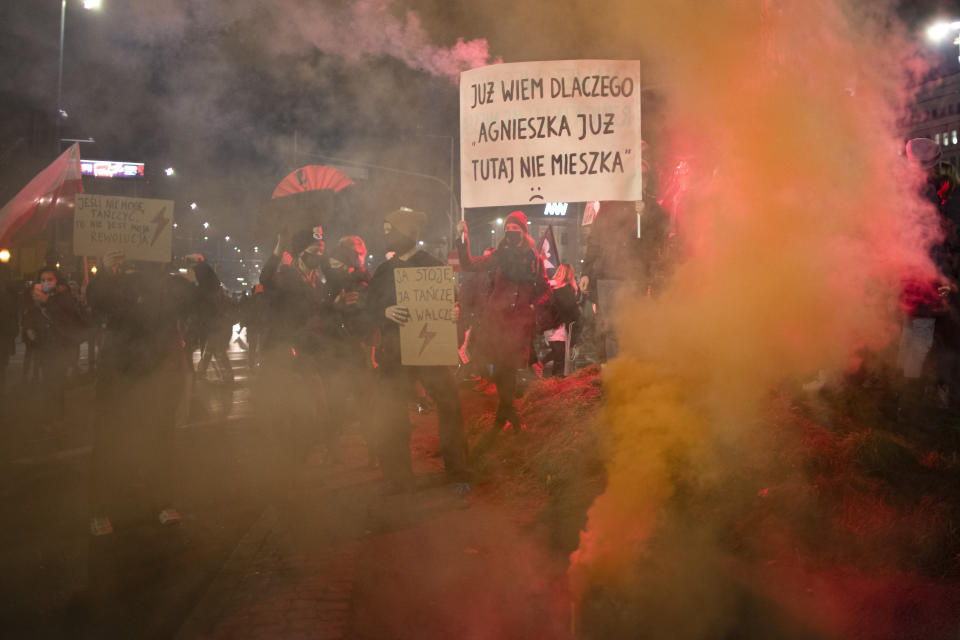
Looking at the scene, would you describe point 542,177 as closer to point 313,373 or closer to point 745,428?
point 745,428

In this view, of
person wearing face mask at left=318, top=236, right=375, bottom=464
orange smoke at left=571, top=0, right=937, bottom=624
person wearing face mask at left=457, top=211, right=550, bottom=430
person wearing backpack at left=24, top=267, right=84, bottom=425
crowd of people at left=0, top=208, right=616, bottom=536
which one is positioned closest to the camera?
orange smoke at left=571, top=0, right=937, bottom=624

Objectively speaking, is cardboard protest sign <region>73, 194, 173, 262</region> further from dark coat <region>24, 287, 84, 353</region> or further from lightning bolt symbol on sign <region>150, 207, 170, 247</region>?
dark coat <region>24, 287, 84, 353</region>

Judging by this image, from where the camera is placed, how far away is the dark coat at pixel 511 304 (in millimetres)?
5562

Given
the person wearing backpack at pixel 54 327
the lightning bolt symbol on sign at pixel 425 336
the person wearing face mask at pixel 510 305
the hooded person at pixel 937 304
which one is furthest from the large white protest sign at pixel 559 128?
the person wearing backpack at pixel 54 327

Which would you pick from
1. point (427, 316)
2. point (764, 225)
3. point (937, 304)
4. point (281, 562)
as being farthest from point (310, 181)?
point (937, 304)

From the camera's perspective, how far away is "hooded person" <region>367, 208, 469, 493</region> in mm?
4910

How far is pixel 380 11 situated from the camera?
618 centimetres

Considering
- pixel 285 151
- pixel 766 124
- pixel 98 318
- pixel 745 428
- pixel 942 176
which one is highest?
pixel 285 151

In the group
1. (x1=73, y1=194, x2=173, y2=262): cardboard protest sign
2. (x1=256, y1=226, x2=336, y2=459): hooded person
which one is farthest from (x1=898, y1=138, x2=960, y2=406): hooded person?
(x1=73, y1=194, x2=173, y2=262): cardboard protest sign

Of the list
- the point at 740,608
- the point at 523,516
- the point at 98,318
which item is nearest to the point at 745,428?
the point at 740,608

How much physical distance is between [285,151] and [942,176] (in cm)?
785

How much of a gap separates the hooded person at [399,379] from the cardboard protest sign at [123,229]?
5.00ft

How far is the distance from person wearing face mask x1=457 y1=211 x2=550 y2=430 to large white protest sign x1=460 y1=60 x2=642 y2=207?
2.18 ft

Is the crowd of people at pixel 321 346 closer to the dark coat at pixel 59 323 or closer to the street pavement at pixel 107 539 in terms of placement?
the street pavement at pixel 107 539
